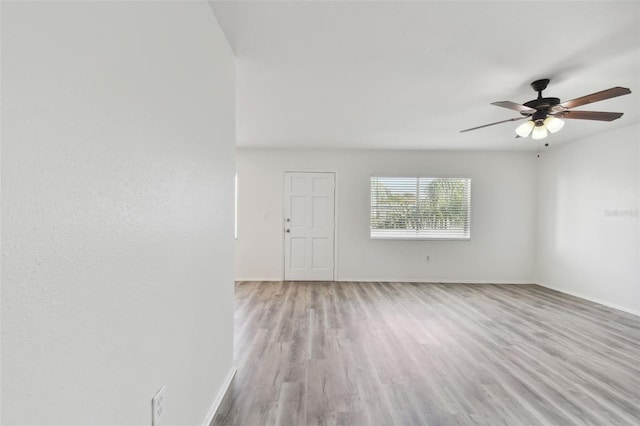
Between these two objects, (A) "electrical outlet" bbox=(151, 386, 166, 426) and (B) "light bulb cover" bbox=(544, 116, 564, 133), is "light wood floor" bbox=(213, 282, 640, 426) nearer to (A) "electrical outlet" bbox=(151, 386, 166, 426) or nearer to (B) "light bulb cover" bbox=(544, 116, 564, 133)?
(A) "electrical outlet" bbox=(151, 386, 166, 426)

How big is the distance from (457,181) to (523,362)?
12.3ft

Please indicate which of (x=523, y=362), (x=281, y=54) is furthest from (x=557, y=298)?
(x=281, y=54)

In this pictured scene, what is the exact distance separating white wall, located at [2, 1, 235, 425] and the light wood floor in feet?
2.62

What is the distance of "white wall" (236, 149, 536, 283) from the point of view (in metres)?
5.50

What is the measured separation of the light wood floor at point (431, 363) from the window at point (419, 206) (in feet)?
5.38

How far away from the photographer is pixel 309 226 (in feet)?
18.2

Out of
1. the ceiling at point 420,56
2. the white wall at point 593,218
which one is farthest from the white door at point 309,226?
the white wall at point 593,218

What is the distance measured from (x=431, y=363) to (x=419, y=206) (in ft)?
11.7

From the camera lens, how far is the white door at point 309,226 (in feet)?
18.1

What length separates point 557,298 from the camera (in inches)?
179

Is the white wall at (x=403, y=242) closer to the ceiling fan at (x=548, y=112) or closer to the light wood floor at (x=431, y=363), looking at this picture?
the light wood floor at (x=431, y=363)

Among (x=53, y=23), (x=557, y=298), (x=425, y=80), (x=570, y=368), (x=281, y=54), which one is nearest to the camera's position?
(x=53, y=23)

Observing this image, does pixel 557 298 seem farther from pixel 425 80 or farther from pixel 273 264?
pixel 273 264

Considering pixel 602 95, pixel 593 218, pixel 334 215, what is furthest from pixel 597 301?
pixel 334 215
